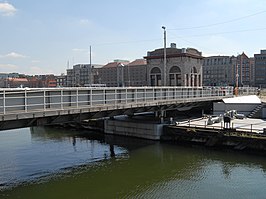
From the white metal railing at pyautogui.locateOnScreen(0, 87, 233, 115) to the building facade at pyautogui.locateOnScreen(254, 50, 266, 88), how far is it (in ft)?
490

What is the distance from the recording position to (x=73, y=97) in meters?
22.9

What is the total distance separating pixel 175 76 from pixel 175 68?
2.29m

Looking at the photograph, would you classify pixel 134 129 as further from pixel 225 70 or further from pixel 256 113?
pixel 225 70

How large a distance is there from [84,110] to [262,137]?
1699cm

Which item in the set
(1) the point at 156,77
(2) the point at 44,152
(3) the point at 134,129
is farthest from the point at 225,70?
(2) the point at 44,152

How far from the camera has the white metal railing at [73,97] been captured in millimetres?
18578

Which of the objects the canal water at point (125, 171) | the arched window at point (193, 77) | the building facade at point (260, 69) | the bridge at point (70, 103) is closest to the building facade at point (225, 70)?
the building facade at point (260, 69)

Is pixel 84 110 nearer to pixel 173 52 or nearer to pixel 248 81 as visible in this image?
pixel 173 52

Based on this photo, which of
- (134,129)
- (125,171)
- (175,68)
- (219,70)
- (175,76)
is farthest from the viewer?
(219,70)

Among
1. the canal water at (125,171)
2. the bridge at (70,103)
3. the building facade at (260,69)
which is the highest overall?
the building facade at (260,69)

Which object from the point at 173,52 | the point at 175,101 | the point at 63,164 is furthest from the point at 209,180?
the point at 173,52

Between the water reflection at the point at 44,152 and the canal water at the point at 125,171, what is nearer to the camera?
the canal water at the point at 125,171

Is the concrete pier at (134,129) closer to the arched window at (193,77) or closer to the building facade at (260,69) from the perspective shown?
the arched window at (193,77)

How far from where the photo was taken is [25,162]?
26.7m
